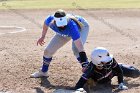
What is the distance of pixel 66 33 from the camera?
26.9 feet

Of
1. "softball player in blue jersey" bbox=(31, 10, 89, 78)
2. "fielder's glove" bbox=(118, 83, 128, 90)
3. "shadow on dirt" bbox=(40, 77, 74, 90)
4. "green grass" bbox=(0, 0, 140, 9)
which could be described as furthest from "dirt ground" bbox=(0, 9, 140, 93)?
"green grass" bbox=(0, 0, 140, 9)

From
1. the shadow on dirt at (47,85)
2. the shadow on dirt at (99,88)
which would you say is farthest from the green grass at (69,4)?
the shadow on dirt at (99,88)

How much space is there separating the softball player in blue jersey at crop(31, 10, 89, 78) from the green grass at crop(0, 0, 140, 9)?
39.5 feet

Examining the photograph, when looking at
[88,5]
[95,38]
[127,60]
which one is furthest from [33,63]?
[88,5]

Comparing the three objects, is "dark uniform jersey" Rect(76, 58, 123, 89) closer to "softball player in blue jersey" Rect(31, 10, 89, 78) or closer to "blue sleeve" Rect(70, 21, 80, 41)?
"softball player in blue jersey" Rect(31, 10, 89, 78)

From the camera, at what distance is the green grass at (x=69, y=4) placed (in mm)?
20981

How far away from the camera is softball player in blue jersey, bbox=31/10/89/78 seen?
25.8 feet

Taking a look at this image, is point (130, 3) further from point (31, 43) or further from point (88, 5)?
point (31, 43)

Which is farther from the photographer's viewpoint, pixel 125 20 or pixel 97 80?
pixel 125 20

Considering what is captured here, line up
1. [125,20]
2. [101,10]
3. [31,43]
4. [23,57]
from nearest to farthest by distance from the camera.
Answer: [23,57], [31,43], [125,20], [101,10]

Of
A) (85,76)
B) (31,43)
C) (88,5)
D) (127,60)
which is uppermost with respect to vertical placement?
(85,76)

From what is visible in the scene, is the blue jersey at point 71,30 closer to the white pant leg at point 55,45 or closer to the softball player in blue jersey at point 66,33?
the softball player in blue jersey at point 66,33

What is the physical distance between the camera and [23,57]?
10883 millimetres

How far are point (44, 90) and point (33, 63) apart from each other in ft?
7.13
